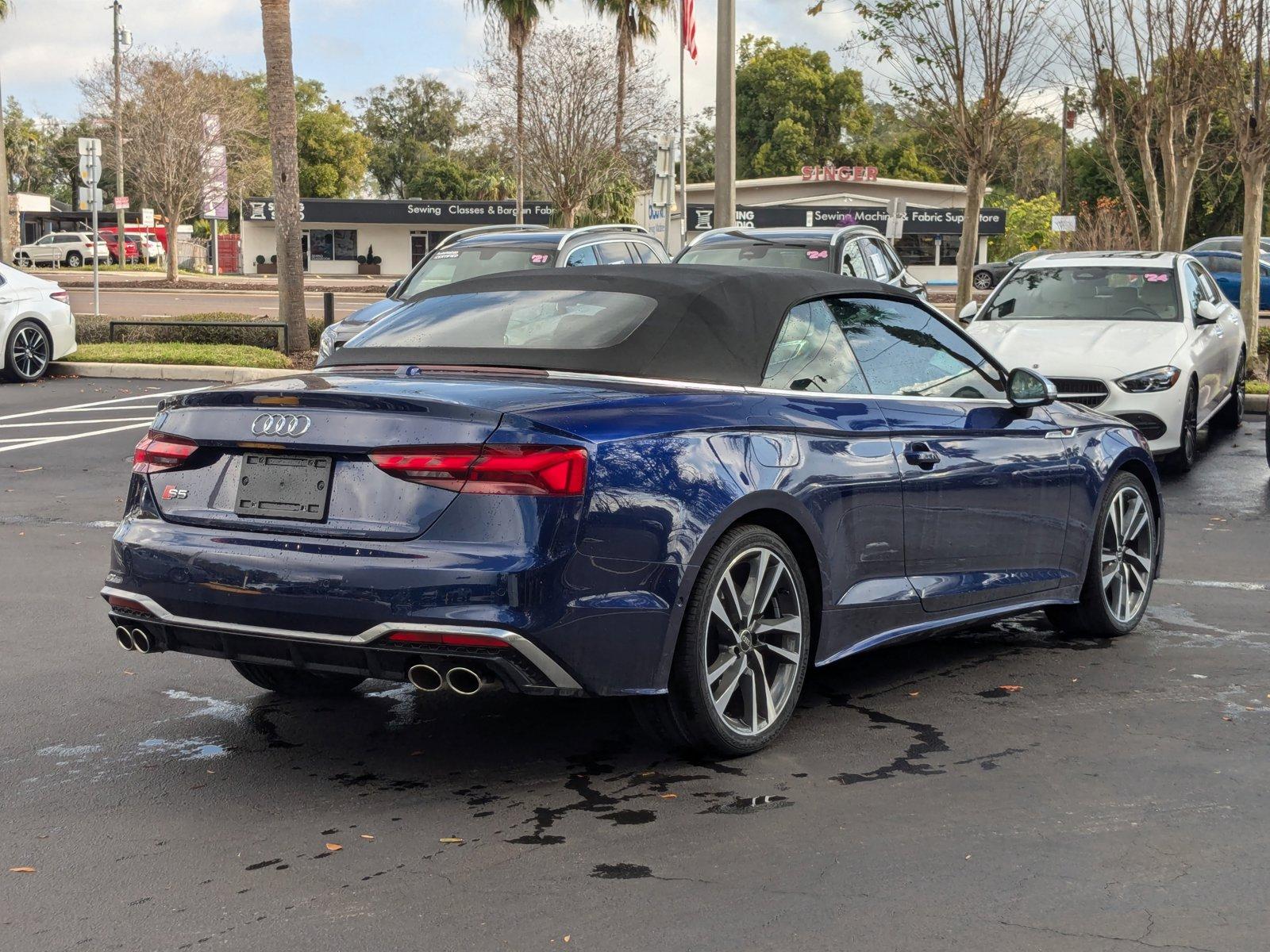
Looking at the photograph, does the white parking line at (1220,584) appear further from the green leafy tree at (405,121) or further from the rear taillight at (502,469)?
the green leafy tree at (405,121)

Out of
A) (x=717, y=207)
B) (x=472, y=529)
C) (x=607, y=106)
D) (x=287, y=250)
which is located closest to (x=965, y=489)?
(x=472, y=529)

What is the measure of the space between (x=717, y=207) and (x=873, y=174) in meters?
44.6

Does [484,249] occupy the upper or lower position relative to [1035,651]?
upper

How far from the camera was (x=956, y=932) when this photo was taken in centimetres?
364

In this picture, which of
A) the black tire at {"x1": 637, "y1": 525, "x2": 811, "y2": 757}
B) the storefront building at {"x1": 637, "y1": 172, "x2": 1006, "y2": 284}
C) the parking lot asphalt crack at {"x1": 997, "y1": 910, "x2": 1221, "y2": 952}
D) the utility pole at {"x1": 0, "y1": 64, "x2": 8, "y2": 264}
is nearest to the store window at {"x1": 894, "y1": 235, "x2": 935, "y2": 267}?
the storefront building at {"x1": 637, "y1": 172, "x2": 1006, "y2": 284}

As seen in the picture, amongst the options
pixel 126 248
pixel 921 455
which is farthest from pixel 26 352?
pixel 126 248

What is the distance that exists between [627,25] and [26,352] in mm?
35015

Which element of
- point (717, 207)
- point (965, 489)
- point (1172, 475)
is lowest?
point (1172, 475)

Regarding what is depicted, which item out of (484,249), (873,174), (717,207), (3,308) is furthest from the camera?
(873,174)

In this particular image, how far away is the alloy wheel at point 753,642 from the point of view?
4.84 metres

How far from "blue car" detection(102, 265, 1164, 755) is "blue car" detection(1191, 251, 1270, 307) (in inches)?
1083

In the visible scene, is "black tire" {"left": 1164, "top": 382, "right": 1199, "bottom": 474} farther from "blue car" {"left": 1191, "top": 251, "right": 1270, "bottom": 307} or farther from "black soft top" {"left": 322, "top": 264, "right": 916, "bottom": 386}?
"blue car" {"left": 1191, "top": 251, "right": 1270, "bottom": 307}

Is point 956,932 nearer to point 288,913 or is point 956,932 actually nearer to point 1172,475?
point 288,913

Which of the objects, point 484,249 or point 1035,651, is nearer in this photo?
point 1035,651
